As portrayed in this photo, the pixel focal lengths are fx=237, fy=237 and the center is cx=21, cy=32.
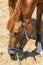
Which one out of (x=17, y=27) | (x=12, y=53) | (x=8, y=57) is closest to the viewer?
(x=17, y=27)

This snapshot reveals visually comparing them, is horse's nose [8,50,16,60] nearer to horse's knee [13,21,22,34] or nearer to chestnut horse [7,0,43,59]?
chestnut horse [7,0,43,59]

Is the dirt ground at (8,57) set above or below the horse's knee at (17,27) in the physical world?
below

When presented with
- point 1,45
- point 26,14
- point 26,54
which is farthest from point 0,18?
point 26,14

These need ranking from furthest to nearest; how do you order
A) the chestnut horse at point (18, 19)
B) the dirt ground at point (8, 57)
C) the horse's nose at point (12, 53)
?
the dirt ground at point (8, 57)
the horse's nose at point (12, 53)
the chestnut horse at point (18, 19)

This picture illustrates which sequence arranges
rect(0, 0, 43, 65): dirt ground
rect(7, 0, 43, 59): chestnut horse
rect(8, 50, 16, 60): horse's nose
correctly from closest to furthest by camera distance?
rect(7, 0, 43, 59): chestnut horse < rect(8, 50, 16, 60): horse's nose < rect(0, 0, 43, 65): dirt ground

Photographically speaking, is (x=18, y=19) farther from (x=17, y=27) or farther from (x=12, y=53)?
(x=12, y=53)

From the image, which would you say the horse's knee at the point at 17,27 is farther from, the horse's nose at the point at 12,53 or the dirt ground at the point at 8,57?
the dirt ground at the point at 8,57

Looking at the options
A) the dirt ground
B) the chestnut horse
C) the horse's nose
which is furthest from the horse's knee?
the dirt ground

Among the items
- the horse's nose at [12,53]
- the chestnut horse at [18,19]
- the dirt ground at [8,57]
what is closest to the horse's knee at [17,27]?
the chestnut horse at [18,19]

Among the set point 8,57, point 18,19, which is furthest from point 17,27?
point 8,57

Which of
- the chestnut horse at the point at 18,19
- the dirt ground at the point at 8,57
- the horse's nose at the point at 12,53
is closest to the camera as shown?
the chestnut horse at the point at 18,19

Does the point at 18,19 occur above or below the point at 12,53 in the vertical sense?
above

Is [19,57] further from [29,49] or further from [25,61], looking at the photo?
[29,49]

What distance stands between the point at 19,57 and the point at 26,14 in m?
0.68
